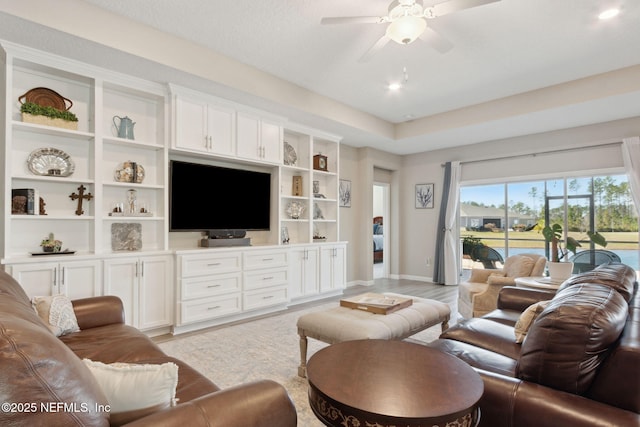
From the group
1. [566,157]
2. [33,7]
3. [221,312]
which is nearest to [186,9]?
[33,7]

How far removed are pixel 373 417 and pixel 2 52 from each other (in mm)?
3903

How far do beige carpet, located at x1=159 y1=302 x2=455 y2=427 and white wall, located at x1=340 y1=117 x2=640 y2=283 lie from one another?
2.83 meters

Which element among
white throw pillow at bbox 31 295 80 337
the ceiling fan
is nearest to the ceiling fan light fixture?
the ceiling fan

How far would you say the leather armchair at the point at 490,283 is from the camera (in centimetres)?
350

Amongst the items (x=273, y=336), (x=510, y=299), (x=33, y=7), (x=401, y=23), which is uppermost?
(x=33, y=7)

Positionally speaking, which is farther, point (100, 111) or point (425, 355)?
point (100, 111)

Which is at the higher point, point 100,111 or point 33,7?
point 33,7

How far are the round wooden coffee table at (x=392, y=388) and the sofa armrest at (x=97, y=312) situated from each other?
178 cm

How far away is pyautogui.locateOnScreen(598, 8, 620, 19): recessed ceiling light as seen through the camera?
271 centimetres

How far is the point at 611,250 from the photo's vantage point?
15.9 ft

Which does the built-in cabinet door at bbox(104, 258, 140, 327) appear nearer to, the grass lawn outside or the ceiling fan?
the ceiling fan

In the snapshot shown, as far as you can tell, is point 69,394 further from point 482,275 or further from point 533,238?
point 533,238

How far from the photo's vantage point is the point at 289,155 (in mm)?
5113

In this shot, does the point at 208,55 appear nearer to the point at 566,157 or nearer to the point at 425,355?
the point at 425,355
